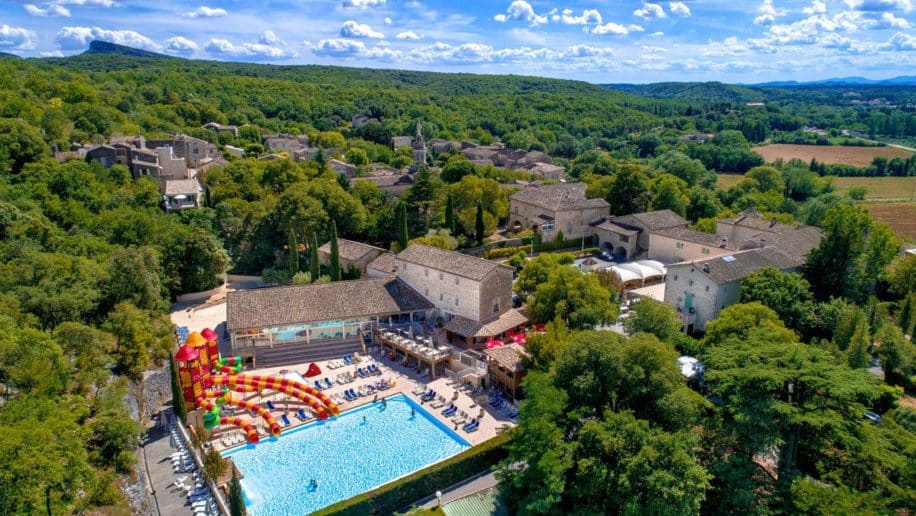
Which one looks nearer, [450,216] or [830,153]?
[450,216]

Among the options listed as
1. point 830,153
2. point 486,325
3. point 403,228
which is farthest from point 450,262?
point 830,153

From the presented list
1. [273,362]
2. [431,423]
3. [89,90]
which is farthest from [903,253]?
[89,90]

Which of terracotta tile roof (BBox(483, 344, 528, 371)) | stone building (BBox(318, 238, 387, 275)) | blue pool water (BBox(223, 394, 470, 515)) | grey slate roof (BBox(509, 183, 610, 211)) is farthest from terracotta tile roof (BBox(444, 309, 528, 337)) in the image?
grey slate roof (BBox(509, 183, 610, 211))

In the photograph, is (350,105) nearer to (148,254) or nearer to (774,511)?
Answer: (148,254)

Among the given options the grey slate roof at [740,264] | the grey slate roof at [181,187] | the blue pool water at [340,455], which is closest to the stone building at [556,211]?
the grey slate roof at [740,264]

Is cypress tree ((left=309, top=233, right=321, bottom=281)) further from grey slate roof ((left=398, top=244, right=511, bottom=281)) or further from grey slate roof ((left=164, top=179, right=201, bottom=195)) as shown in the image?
grey slate roof ((left=164, top=179, right=201, bottom=195))

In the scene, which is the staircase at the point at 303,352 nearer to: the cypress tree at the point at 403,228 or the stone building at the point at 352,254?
the stone building at the point at 352,254

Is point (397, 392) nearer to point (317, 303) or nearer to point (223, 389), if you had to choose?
point (317, 303)
